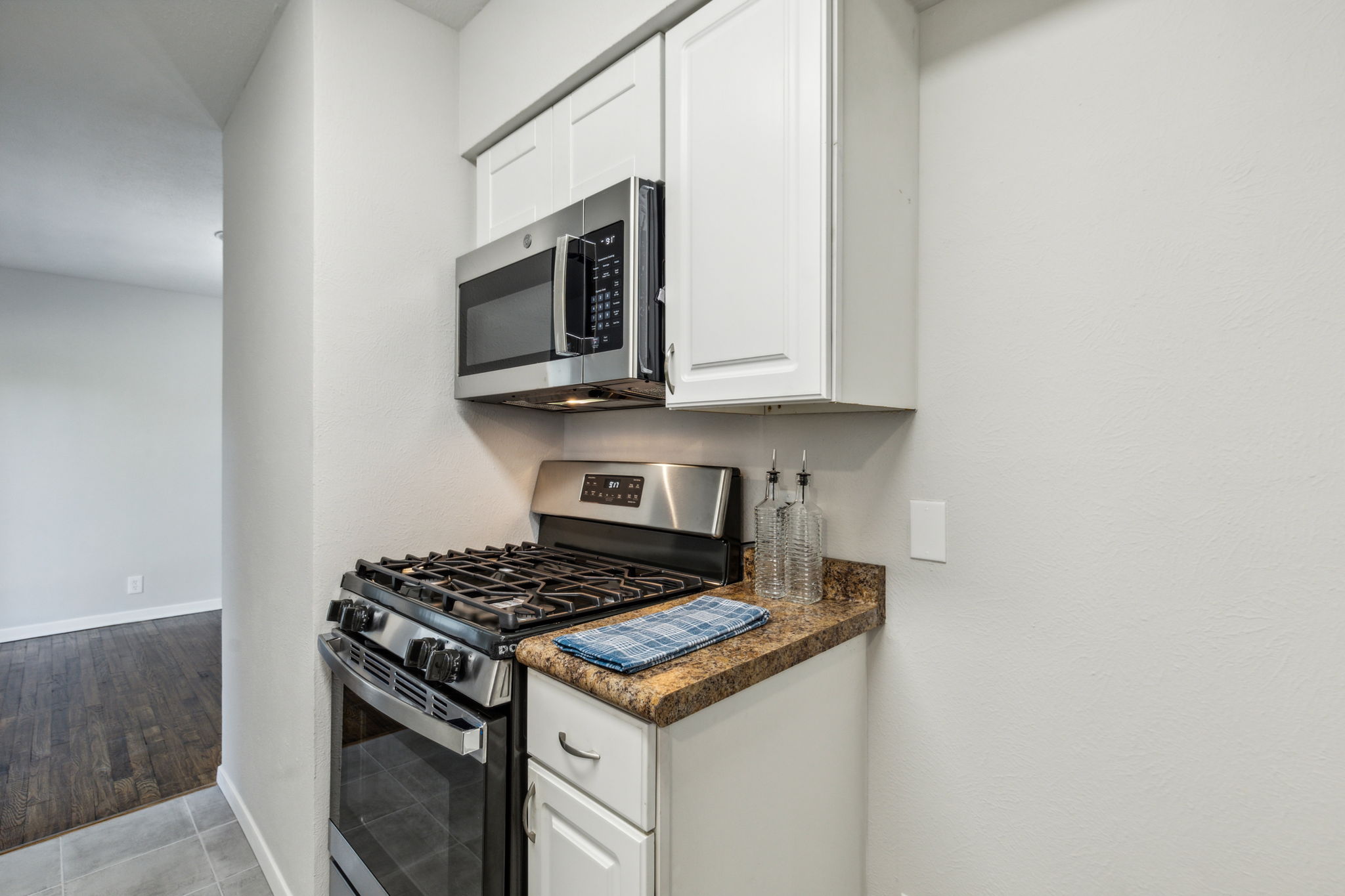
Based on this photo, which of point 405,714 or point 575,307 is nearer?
point 405,714

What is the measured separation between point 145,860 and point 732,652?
7.15ft

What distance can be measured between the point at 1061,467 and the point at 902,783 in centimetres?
72

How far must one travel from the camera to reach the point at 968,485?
1.23 meters

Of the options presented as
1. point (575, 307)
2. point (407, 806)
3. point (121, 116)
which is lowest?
point (407, 806)

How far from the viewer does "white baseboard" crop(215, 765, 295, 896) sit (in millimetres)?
1804

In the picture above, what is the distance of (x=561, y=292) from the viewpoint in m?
1.41

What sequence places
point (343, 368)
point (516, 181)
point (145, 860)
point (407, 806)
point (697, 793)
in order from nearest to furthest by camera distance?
point (697, 793) < point (407, 806) < point (343, 368) < point (516, 181) < point (145, 860)

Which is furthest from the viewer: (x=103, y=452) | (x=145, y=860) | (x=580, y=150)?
(x=103, y=452)

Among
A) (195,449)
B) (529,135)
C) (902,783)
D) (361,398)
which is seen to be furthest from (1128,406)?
(195,449)

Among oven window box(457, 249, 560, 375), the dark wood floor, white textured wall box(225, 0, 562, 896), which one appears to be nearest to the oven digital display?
white textured wall box(225, 0, 562, 896)

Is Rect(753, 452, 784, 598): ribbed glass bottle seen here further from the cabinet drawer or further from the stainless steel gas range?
the cabinet drawer

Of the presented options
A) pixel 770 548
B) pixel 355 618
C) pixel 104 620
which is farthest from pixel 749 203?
pixel 104 620

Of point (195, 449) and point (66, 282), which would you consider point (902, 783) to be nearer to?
point (195, 449)

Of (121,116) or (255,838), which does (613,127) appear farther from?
(255,838)
